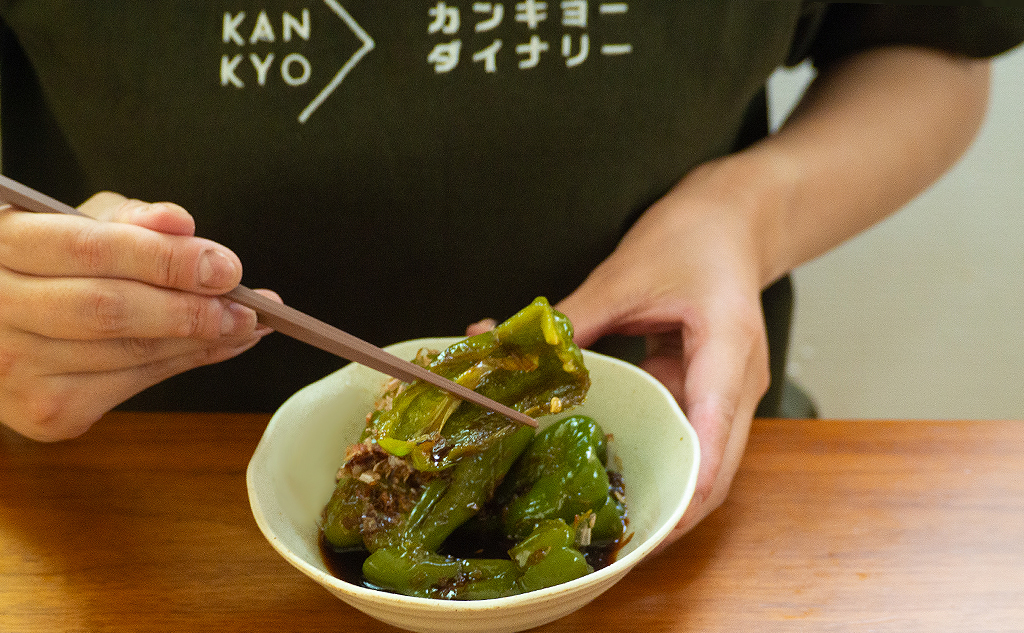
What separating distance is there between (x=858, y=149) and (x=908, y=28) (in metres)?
0.24

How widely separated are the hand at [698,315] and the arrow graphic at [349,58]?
0.49 metres

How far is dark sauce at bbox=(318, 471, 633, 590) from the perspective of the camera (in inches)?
36.0

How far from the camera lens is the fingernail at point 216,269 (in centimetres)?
81

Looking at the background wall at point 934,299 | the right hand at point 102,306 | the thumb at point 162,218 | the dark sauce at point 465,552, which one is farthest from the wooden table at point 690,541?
the background wall at point 934,299

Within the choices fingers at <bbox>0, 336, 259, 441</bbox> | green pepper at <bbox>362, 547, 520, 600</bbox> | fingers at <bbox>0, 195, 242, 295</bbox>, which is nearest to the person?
fingers at <bbox>0, 336, 259, 441</bbox>

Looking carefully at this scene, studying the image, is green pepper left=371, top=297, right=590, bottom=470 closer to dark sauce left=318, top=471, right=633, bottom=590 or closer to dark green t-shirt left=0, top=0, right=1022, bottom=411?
dark sauce left=318, top=471, right=633, bottom=590

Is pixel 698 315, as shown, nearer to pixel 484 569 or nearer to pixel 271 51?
pixel 484 569

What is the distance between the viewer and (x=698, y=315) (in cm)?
110

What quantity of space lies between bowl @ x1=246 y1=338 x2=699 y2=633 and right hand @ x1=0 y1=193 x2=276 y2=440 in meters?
0.15

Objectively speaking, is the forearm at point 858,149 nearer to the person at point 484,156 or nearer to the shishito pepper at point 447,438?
the person at point 484,156

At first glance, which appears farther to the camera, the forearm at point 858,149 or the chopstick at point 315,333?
the forearm at point 858,149

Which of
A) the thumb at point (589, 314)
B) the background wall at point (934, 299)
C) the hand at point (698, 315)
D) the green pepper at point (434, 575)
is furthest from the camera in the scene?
the background wall at point (934, 299)

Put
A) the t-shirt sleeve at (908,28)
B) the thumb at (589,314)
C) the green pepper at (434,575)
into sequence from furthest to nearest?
the t-shirt sleeve at (908,28) → the thumb at (589,314) → the green pepper at (434,575)

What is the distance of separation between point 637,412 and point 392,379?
323 mm
